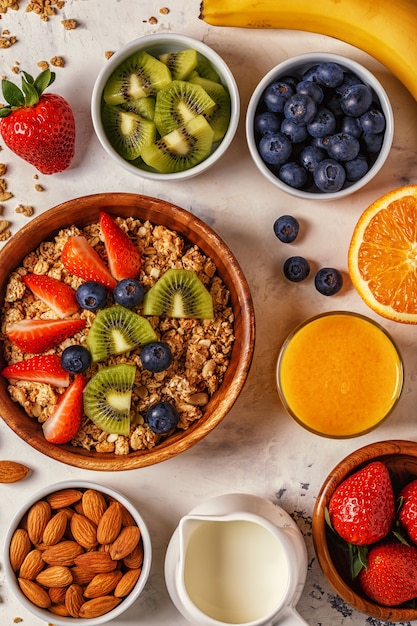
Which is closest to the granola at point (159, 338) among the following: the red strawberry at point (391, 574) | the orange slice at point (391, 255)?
the orange slice at point (391, 255)

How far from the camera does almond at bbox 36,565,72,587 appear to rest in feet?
6.46

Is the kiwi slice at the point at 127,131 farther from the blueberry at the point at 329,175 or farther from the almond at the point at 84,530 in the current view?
the almond at the point at 84,530

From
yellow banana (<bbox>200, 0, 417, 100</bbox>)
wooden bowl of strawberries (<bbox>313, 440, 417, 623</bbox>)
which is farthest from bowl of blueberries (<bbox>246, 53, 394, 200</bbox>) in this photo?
wooden bowl of strawberries (<bbox>313, 440, 417, 623</bbox>)

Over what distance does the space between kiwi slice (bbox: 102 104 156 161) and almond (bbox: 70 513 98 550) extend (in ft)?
3.01

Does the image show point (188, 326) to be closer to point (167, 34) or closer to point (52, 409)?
point (52, 409)

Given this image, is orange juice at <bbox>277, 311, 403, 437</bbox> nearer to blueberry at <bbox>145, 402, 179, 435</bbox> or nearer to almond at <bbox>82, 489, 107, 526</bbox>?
blueberry at <bbox>145, 402, 179, 435</bbox>

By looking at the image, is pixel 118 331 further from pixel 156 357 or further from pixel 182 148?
pixel 182 148

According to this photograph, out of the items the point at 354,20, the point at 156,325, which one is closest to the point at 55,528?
the point at 156,325

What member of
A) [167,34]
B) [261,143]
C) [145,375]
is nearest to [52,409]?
[145,375]

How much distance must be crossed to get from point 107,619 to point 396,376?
0.93 m

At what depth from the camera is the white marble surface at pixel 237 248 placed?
2.08m

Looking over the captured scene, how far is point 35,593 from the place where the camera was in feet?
6.42

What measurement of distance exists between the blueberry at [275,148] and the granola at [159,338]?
0.29 m

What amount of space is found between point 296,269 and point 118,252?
0.46 m
